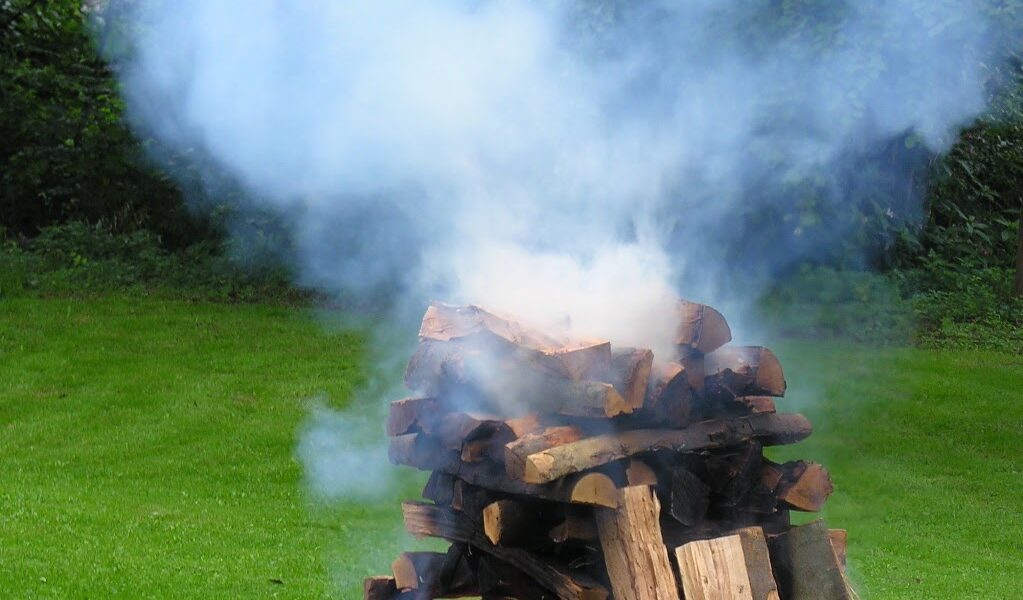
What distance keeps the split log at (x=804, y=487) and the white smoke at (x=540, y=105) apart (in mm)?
785

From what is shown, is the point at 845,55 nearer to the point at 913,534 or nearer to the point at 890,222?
the point at 913,534

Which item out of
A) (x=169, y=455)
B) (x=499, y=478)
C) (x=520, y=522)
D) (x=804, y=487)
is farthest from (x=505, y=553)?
(x=169, y=455)

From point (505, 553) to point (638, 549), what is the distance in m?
0.52

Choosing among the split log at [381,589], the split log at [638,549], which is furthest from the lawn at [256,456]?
the split log at [638,549]

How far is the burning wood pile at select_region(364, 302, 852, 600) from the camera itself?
404 cm

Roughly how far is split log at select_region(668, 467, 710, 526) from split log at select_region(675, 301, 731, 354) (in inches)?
16.0

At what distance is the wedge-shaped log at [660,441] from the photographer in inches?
154

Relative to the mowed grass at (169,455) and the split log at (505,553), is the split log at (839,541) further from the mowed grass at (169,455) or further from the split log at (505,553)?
the mowed grass at (169,455)

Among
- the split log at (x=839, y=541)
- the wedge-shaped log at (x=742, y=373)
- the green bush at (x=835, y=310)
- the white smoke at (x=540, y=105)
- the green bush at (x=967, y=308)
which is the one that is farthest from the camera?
the green bush at (x=967, y=308)

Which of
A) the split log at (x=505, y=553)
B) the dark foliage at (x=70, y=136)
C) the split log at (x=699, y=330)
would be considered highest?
the dark foliage at (x=70, y=136)

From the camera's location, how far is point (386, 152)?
18.1 feet

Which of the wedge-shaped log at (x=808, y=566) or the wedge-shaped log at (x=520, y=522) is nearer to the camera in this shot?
the wedge-shaped log at (x=520, y=522)

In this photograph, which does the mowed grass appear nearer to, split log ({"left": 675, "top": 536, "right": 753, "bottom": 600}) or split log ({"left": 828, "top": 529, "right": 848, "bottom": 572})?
split log ({"left": 828, "top": 529, "right": 848, "bottom": 572})

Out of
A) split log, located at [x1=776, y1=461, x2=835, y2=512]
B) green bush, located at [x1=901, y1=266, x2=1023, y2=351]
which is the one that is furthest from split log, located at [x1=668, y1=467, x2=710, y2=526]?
green bush, located at [x1=901, y1=266, x2=1023, y2=351]
